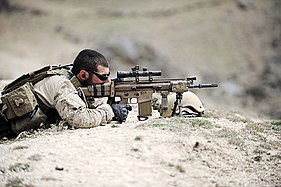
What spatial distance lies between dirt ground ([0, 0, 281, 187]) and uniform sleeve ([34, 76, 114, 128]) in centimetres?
18

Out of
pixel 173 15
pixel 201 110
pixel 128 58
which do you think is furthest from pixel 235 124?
pixel 173 15

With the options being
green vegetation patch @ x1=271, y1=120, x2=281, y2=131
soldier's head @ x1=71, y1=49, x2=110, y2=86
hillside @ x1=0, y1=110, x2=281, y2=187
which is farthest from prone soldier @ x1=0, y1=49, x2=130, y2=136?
green vegetation patch @ x1=271, y1=120, x2=281, y2=131

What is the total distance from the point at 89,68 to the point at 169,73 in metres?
16.6

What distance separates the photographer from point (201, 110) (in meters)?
9.70

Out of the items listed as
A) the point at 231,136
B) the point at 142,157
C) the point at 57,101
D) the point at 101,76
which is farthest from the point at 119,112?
the point at 142,157

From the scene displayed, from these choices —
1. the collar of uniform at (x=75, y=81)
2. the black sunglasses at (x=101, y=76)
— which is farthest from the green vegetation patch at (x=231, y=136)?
the collar of uniform at (x=75, y=81)

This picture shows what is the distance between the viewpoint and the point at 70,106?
7.73 meters

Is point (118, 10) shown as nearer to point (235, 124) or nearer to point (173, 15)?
point (173, 15)

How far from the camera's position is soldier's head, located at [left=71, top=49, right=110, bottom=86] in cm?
823

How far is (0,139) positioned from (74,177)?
252 centimetres

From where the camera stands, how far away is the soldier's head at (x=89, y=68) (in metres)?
8.23

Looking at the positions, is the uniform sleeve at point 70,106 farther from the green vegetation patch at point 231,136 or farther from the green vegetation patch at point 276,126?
the green vegetation patch at point 276,126

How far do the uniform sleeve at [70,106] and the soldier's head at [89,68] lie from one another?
372 millimetres

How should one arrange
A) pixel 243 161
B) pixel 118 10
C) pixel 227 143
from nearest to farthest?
pixel 243 161 < pixel 227 143 < pixel 118 10
